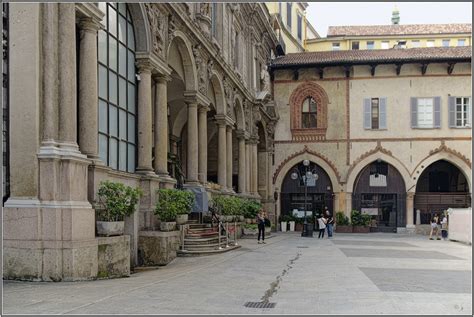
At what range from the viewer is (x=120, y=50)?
1750 centimetres

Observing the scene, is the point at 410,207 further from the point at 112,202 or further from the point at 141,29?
the point at 112,202

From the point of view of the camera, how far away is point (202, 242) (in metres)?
20.5

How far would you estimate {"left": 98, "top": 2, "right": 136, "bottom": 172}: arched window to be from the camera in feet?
53.3

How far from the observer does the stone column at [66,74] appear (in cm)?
1277

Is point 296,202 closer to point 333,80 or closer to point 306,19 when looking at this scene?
point 333,80

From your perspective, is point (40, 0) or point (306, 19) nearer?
point (40, 0)

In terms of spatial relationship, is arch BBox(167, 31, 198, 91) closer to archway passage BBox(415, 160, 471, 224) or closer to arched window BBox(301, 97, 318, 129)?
arched window BBox(301, 97, 318, 129)

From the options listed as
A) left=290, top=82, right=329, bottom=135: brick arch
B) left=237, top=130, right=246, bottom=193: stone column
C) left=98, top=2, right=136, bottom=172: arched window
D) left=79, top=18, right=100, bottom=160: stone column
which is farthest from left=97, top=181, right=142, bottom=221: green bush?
left=290, top=82, right=329, bottom=135: brick arch

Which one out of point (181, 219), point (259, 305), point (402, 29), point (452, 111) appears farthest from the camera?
point (402, 29)

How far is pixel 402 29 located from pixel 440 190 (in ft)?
98.1

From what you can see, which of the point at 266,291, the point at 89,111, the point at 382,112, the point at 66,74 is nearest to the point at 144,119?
the point at 89,111

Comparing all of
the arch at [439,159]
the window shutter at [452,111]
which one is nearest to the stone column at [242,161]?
the arch at [439,159]

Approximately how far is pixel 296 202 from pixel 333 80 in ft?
30.4

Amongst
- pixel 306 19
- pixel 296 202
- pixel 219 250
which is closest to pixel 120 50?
pixel 219 250
